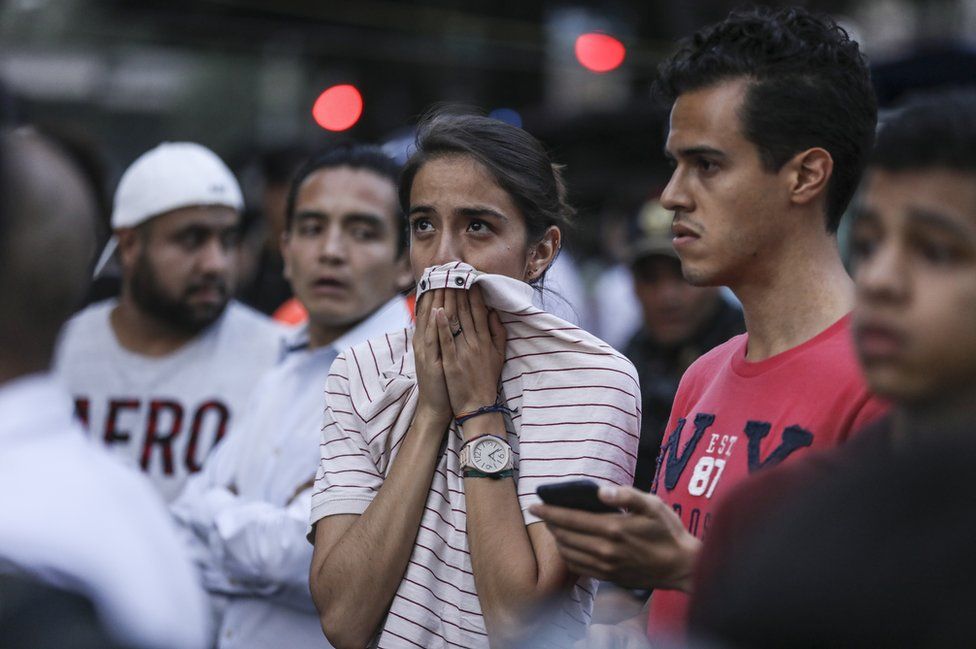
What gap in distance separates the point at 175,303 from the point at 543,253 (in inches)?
79.8

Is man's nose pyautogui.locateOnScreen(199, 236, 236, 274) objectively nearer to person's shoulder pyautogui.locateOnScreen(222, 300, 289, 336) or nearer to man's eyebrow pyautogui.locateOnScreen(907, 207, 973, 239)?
person's shoulder pyautogui.locateOnScreen(222, 300, 289, 336)

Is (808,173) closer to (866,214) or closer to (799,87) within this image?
(799,87)

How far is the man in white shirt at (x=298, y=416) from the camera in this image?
3242mm

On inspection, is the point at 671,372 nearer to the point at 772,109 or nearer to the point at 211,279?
the point at 211,279

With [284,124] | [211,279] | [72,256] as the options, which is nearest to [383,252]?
[211,279]

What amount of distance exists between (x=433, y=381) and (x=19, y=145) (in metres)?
1.05

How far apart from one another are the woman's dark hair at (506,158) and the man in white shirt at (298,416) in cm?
87

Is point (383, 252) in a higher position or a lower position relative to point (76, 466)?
higher

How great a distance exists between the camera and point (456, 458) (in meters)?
2.50

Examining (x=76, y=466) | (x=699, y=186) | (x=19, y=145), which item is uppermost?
(x=699, y=186)

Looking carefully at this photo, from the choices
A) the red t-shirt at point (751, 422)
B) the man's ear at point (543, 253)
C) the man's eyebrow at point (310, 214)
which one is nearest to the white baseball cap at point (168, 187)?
the man's eyebrow at point (310, 214)

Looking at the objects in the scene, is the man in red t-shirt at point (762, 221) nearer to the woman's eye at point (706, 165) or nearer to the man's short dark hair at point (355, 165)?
the woman's eye at point (706, 165)

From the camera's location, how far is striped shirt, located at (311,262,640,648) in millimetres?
2357

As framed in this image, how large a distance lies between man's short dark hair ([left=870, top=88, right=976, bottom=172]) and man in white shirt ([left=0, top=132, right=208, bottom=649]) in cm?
109
